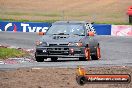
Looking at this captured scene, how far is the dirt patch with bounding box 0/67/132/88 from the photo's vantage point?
1228 cm

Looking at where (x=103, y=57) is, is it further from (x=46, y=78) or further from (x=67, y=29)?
(x=46, y=78)

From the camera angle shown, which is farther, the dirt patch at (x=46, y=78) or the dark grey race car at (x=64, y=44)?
the dark grey race car at (x=64, y=44)

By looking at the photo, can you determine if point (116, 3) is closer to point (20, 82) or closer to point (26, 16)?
point (26, 16)

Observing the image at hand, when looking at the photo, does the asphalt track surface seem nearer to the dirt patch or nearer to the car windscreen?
the car windscreen

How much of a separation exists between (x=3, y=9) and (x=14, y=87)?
181 ft

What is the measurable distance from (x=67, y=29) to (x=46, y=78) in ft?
26.3

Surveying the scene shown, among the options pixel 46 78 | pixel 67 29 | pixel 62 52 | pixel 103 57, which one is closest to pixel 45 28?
pixel 103 57

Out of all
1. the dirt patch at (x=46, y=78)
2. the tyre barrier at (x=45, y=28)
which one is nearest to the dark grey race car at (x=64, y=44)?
the dirt patch at (x=46, y=78)

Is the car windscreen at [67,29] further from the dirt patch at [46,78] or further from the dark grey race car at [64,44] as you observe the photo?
the dirt patch at [46,78]

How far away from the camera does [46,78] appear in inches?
533

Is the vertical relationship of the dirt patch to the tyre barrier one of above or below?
above

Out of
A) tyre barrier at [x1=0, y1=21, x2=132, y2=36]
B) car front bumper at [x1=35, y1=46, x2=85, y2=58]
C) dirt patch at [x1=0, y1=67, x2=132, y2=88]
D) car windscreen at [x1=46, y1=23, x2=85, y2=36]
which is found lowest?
tyre barrier at [x1=0, y1=21, x2=132, y2=36]

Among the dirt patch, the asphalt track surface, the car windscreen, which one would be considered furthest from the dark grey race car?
the dirt patch

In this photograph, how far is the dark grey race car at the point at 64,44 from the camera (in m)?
20.5
